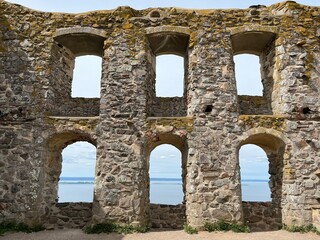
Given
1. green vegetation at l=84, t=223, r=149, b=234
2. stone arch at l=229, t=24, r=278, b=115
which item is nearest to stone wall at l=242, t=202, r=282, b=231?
stone arch at l=229, t=24, r=278, b=115

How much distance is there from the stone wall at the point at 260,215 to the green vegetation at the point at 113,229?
4.16 metres

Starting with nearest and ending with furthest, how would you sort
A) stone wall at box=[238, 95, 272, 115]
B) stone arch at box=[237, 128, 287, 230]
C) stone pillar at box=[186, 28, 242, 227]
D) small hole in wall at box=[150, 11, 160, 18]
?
stone pillar at box=[186, 28, 242, 227], stone arch at box=[237, 128, 287, 230], small hole in wall at box=[150, 11, 160, 18], stone wall at box=[238, 95, 272, 115]

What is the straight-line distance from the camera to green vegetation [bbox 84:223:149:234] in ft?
28.9

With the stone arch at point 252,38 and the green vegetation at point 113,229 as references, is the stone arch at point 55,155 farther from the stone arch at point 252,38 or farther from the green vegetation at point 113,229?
the stone arch at point 252,38

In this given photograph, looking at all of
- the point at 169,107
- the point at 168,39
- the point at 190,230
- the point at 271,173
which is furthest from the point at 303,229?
the point at 168,39

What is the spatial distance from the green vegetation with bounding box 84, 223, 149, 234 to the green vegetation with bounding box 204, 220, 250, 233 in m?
1.99

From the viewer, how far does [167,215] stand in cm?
1083

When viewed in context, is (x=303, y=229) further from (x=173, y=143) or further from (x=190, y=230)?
(x=173, y=143)

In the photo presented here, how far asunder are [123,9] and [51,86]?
3.85 meters

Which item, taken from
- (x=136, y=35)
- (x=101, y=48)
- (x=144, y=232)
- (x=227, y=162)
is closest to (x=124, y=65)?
(x=136, y=35)

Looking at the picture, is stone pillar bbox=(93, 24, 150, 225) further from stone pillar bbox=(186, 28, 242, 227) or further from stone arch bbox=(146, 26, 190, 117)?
stone pillar bbox=(186, 28, 242, 227)

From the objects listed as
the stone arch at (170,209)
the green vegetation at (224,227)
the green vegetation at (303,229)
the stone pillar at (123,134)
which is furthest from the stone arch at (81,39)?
the green vegetation at (303,229)

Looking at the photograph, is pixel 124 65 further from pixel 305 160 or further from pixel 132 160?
pixel 305 160

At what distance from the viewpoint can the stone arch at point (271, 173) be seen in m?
9.47
